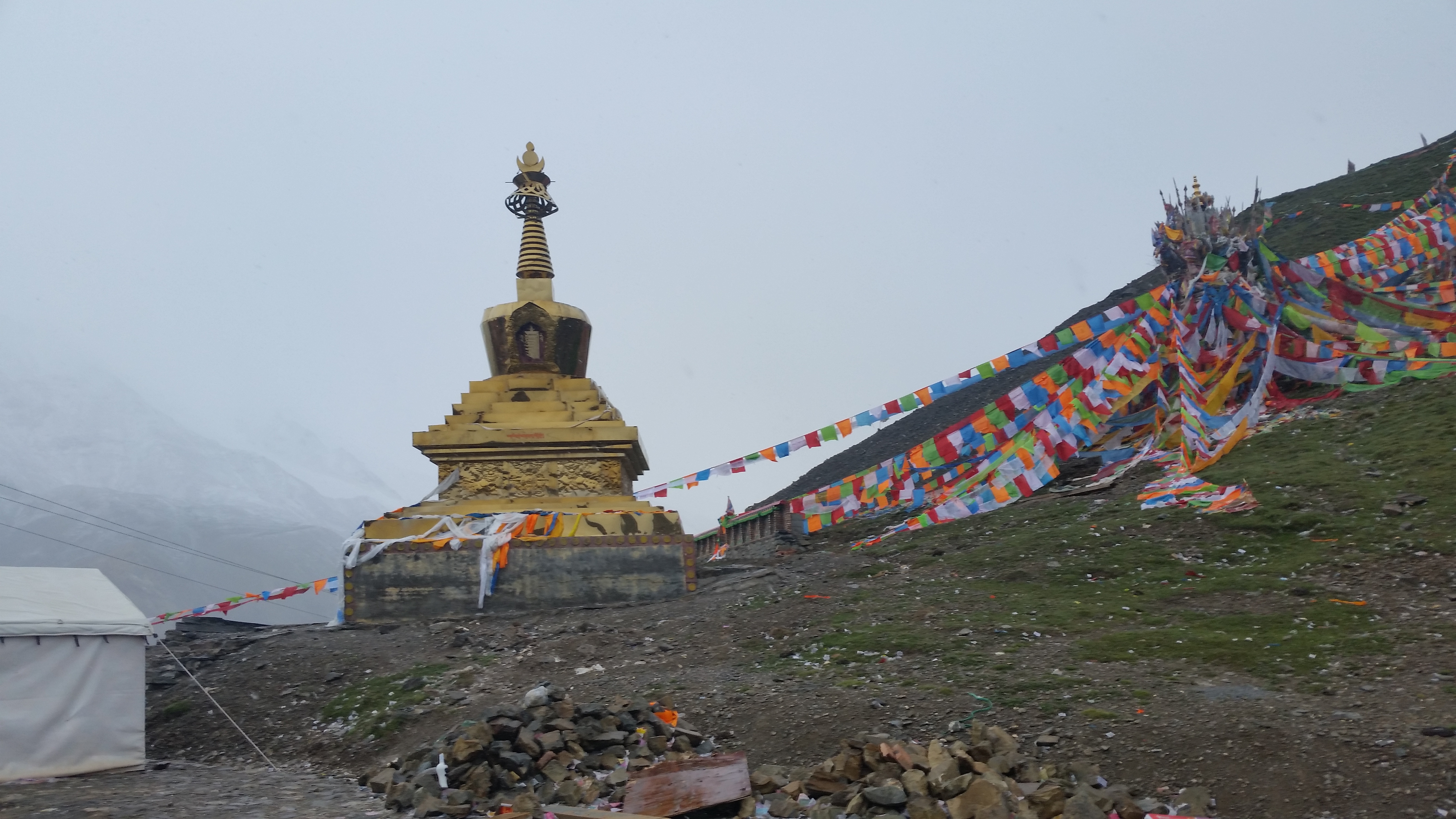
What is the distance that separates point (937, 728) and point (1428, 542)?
5.42 m

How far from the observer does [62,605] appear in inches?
352

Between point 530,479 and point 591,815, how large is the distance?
9.82 metres

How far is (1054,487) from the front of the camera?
1591 centimetres

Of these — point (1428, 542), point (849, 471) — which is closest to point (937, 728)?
point (1428, 542)

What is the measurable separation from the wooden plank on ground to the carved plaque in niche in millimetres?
9262

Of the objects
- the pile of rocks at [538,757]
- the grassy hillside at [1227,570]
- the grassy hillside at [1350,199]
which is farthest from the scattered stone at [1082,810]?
the grassy hillside at [1350,199]

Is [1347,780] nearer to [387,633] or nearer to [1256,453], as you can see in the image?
[1256,453]

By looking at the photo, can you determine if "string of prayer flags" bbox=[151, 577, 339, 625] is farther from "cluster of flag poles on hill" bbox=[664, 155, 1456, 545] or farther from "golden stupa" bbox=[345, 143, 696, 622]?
"cluster of flag poles on hill" bbox=[664, 155, 1456, 545]

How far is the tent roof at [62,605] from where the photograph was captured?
8.45 m

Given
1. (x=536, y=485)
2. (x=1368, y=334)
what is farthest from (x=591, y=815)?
(x=1368, y=334)

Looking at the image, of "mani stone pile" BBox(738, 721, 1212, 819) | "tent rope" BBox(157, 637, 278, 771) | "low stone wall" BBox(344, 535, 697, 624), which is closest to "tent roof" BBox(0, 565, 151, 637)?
"tent rope" BBox(157, 637, 278, 771)

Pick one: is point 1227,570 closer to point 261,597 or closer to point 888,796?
point 888,796

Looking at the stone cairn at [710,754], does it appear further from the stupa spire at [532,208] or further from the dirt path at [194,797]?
the stupa spire at [532,208]

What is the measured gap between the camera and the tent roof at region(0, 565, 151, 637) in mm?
8453
